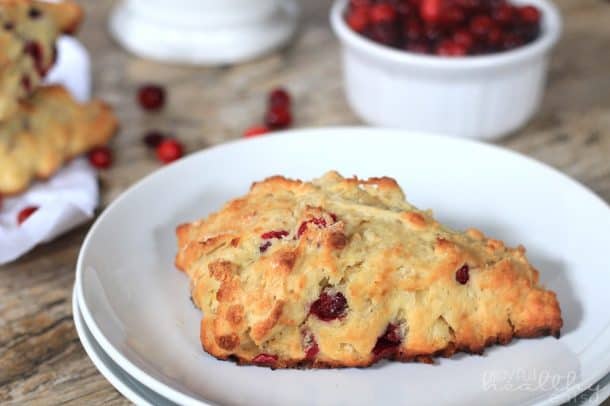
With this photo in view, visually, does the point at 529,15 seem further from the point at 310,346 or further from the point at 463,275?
the point at 310,346

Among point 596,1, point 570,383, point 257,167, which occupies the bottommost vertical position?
point 596,1

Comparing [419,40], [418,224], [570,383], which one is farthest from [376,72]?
[570,383]

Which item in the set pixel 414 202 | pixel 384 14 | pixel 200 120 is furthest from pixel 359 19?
pixel 414 202

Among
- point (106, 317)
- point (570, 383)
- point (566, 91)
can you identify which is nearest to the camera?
point (570, 383)

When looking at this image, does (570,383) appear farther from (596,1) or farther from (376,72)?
(596,1)

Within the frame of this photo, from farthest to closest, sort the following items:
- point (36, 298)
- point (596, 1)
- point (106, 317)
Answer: point (596, 1) < point (36, 298) < point (106, 317)

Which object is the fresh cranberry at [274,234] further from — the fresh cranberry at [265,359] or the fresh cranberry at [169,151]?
the fresh cranberry at [169,151]
